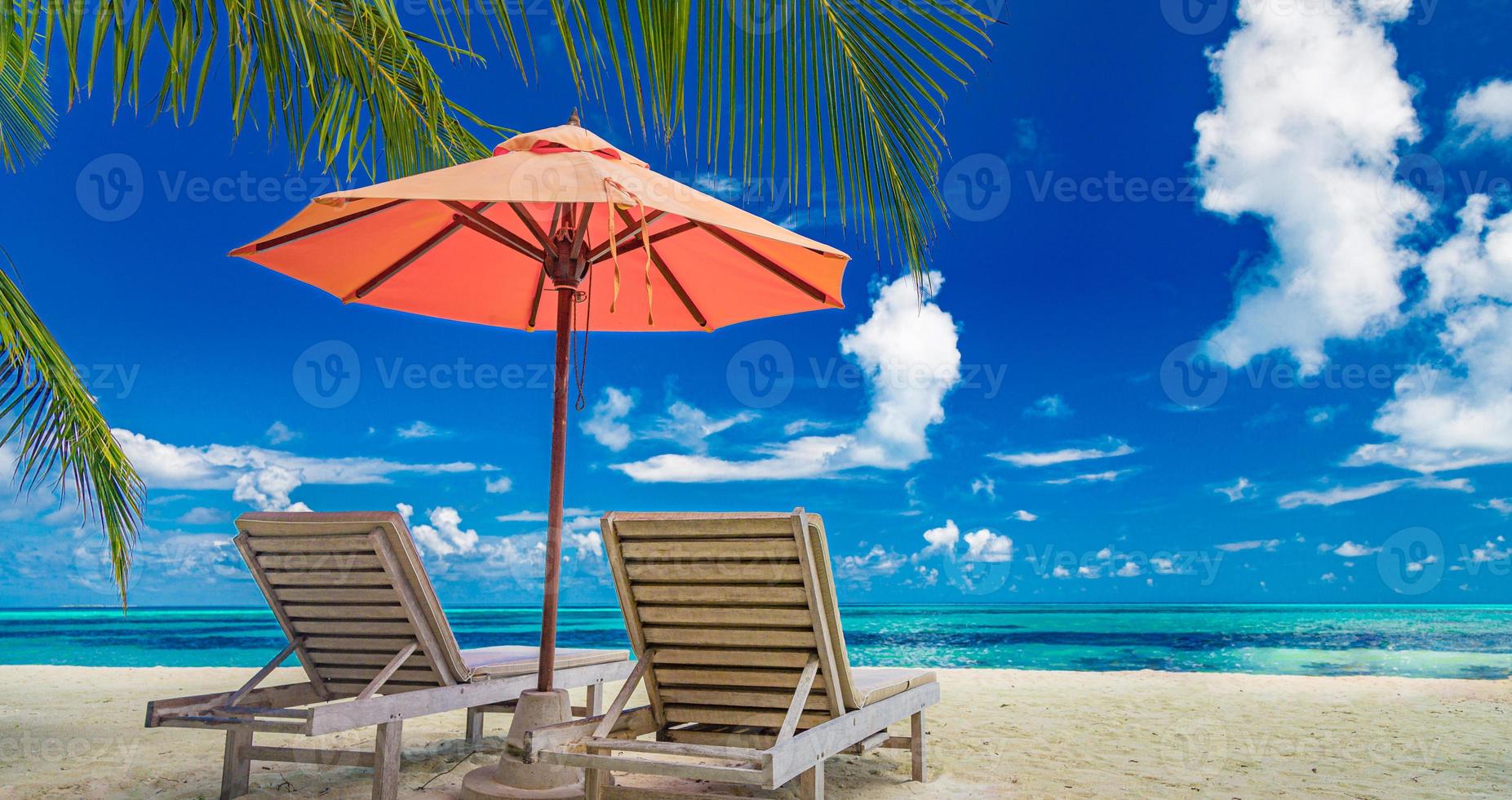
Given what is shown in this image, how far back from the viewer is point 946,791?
343cm

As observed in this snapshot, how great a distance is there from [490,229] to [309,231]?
0.74 metres

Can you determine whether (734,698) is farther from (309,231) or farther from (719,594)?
(309,231)

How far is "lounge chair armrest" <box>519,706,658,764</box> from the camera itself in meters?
→ 2.59

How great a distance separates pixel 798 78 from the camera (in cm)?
183

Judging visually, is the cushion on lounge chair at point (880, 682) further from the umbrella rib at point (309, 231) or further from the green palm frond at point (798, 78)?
the umbrella rib at point (309, 231)

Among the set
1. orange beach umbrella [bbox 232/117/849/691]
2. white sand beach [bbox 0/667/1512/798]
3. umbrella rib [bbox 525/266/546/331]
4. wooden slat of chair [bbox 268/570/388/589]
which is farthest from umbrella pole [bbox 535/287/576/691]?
umbrella rib [bbox 525/266/546/331]

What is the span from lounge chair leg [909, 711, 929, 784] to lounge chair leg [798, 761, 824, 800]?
1.03 m

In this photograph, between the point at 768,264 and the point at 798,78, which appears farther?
the point at 768,264

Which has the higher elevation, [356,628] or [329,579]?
[329,579]

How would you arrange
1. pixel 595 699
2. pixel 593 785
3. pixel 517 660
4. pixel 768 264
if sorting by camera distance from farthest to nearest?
1. pixel 768 264
2. pixel 595 699
3. pixel 517 660
4. pixel 593 785

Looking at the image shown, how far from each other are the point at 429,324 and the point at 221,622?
21.6m

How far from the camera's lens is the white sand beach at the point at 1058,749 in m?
3.56

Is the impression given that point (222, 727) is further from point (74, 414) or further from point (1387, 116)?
point (1387, 116)

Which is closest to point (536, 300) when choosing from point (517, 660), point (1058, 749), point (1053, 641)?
point (517, 660)
